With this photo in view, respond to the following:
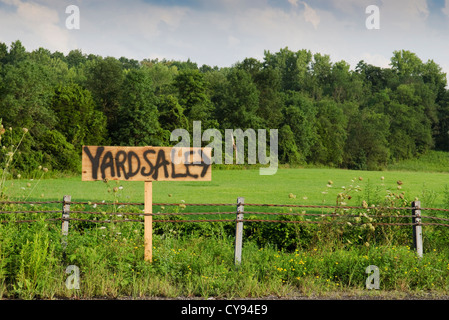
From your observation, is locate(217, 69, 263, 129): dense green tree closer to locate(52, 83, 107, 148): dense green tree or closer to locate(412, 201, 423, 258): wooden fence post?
locate(52, 83, 107, 148): dense green tree

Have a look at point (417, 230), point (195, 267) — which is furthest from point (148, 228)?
point (417, 230)

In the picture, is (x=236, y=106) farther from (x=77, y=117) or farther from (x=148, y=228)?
(x=148, y=228)

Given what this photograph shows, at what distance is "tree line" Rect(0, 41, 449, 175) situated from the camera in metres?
39.5

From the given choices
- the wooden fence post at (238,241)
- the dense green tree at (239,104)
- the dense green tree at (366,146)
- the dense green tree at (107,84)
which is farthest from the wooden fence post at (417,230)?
the dense green tree at (366,146)

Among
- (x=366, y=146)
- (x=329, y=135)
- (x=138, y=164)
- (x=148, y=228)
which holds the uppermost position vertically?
(x=329, y=135)

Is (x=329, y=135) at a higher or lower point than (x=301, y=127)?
lower

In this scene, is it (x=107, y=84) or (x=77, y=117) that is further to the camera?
(x=107, y=84)

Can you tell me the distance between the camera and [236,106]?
55.9 m

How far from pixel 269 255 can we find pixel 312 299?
1446 millimetres

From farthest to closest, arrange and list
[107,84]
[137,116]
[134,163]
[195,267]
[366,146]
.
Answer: [366,146], [107,84], [137,116], [134,163], [195,267]

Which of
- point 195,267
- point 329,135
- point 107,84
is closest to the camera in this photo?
point 195,267

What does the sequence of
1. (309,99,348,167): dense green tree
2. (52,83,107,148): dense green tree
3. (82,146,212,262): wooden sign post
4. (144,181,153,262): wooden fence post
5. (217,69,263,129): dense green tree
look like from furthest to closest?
(309,99,348,167): dense green tree
(217,69,263,129): dense green tree
(52,83,107,148): dense green tree
(82,146,212,262): wooden sign post
(144,181,153,262): wooden fence post

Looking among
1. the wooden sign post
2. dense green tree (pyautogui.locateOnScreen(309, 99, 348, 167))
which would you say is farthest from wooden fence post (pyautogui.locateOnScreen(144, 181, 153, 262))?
dense green tree (pyautogui.locateOnScreen(309, 99, 348, 167))

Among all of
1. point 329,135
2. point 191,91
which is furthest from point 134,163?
point 329,135
